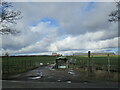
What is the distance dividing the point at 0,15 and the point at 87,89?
42.9 feet

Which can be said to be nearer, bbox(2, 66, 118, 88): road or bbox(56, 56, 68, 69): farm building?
bbox(2, 66, 118, 88): road

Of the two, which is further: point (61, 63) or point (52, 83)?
point (61, 63)

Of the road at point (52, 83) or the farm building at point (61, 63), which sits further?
the farm building at point (61, 63)

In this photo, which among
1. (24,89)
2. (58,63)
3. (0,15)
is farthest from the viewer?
(58,63)

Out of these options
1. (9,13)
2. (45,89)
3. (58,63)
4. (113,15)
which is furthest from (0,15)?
(58,63)

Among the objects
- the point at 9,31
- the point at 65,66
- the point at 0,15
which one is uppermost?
the point at 0,15

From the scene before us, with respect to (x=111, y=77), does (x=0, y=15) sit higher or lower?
higher

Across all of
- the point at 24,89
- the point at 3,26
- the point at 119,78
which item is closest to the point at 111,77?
the point at 119,78

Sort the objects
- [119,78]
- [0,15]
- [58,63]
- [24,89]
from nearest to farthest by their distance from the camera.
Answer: [24,89]
[119,78]
[0,15]
[58,63]

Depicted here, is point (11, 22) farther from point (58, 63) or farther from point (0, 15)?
point (58, 63)

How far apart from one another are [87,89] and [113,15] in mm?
9479

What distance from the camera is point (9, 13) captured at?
2180 cm

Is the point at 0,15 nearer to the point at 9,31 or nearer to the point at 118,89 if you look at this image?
the point at 9,31

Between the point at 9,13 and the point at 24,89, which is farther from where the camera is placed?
the point at 9,13
